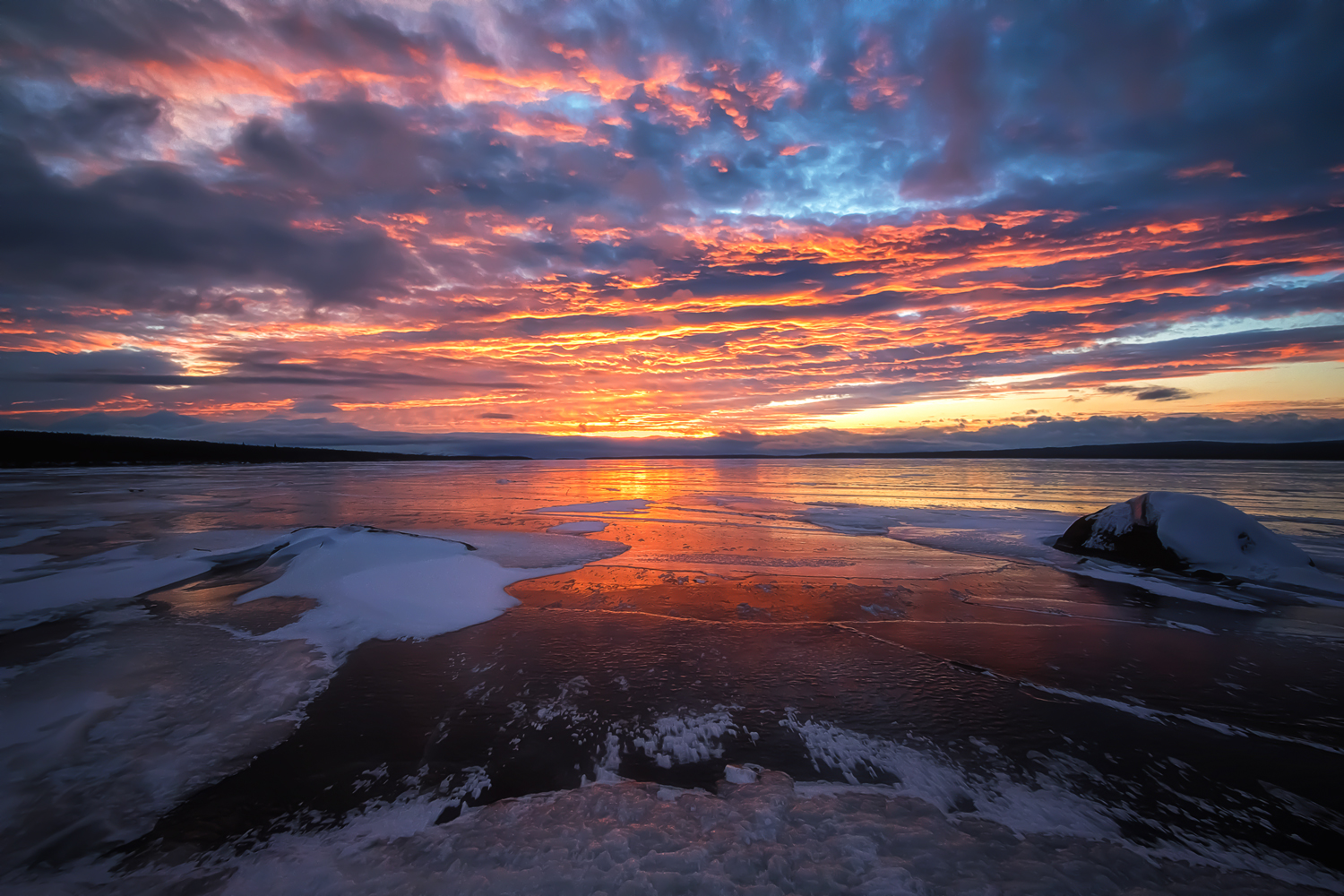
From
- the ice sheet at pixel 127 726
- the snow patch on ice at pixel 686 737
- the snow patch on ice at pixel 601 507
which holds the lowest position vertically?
the snow patch on ice at pixel 601 507

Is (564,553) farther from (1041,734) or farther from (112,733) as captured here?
(1041,734)

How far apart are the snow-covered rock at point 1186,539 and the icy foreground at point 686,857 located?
8.15 meters

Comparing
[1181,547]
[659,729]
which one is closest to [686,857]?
[659,729]

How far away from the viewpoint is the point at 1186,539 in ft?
27.8

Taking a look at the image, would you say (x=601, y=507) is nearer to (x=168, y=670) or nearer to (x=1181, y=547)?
(x=168, y=670)

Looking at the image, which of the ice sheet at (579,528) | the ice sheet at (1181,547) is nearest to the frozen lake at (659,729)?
the ice sheet at (1181,547)

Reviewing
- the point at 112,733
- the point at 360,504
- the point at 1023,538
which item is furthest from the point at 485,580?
the point at 360,504

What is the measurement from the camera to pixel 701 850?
2.44m

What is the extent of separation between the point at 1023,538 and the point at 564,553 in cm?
941

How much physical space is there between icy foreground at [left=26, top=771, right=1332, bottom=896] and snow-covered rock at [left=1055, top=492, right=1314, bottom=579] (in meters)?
8.15

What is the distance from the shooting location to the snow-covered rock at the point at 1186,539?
7.89m

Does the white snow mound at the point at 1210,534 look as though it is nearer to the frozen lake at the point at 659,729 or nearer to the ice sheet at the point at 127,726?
the frozen lake at the point at 659,729

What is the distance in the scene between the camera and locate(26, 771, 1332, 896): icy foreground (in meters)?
2.24

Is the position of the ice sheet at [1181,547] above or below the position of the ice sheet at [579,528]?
above
